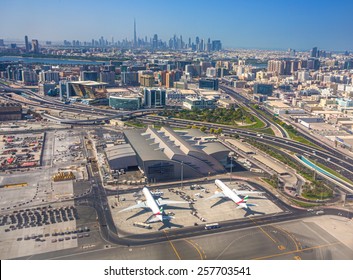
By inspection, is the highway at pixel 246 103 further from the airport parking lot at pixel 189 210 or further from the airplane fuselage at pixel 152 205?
the airplane fuselage at pixel 152 205


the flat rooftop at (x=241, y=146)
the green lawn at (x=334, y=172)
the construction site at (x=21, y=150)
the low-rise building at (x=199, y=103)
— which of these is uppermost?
the low-rise building at (x=199, y=103)

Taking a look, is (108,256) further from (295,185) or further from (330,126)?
(330,126)

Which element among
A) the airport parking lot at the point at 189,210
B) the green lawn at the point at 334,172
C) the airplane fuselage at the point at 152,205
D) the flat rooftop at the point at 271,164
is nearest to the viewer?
the airplane fuselage at the point at 152,205

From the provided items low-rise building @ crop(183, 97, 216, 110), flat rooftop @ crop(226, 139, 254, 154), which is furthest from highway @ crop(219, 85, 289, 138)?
flat rooftop @ crop(226, 139, 254, 154)

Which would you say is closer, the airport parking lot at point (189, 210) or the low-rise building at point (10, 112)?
the airport parking lot at point (189, 210)

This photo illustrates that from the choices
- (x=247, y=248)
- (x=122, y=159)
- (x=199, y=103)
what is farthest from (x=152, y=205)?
(x=199, y=103)

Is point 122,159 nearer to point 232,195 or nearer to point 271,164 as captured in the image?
point 232,195

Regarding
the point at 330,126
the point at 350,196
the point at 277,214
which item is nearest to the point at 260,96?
the point at 330,126

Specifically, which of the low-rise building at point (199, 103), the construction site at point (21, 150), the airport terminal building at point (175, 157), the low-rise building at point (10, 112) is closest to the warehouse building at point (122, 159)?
the airport terminal building at point (175, 157)
